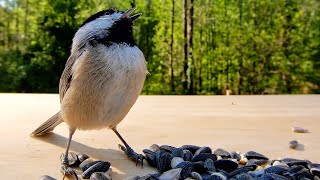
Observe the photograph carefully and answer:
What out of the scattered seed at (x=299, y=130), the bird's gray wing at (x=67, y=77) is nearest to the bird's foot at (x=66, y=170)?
the bird's gray wing at (x=67, y=77)

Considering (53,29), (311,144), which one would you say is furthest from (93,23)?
(53,29)

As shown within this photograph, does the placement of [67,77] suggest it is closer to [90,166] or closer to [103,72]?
[103,72]

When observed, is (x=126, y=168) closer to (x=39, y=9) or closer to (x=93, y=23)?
(x=93, y=23)

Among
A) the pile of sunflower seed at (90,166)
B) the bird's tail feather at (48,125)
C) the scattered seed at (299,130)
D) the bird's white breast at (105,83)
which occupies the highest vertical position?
the bird's white breast at (105,83)

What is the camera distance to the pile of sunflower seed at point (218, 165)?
1.33 meters

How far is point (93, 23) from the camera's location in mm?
1379

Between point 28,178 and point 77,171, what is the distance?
6.3 inches

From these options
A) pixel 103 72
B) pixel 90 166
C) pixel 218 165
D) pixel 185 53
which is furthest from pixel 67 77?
pixel 185 53

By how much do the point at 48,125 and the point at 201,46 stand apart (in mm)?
3297

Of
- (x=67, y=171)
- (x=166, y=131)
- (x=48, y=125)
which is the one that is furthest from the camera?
(x=166, y=131)

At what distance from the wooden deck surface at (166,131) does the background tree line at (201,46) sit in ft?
6.92

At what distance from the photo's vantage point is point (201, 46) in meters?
4.82

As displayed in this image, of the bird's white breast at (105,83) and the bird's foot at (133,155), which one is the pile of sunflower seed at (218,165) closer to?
the bird's foot at (133,155)

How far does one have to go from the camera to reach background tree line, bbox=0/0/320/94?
475 centimetres
